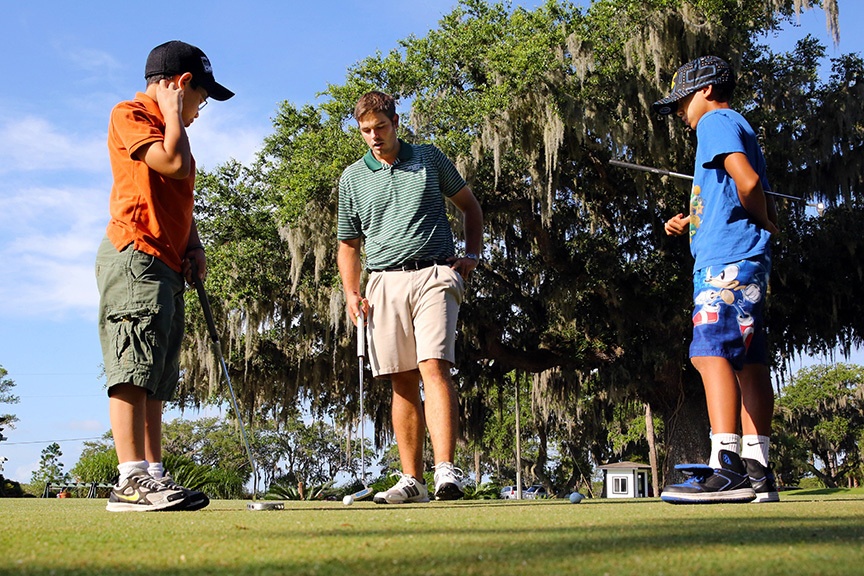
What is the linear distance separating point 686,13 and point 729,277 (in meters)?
11.7

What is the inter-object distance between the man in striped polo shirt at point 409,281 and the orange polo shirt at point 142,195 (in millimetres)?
1016

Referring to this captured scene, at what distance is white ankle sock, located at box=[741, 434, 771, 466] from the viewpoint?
4051 millimetres

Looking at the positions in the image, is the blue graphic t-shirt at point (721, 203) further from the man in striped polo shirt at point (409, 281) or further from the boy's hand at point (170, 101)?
the boy's hand at point (170, 101)

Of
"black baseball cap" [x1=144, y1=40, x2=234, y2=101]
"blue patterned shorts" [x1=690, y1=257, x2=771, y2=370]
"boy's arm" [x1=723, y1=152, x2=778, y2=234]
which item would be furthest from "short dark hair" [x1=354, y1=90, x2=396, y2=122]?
"blue patterned shorts" [x1=690, y1=257, x2=771, y2=370]

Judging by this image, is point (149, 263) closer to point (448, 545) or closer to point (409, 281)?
point (409, 281)

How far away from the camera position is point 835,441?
44938 millimetres

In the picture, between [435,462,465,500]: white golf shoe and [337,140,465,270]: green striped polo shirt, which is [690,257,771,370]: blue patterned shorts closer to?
[435,462,465,500]: white golf shoe

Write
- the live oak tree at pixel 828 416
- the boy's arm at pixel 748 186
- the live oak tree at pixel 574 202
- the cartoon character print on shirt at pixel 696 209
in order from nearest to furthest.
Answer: the boy's arm at pixel 748 186 < the cartoon character print on shirt at pixel 696 209 < the live oak tree at pixel 574 202 < the live oak tree at pixel 828 416

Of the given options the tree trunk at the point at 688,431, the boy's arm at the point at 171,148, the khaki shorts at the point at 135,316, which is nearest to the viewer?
the khaki shorts at the point at 135,316

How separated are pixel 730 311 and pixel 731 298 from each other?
6cm

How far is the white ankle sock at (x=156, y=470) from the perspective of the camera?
3712mm

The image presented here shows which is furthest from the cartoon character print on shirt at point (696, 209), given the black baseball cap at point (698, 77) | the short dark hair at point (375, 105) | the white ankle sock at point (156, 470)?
the white ankle sock at point (156, 470)

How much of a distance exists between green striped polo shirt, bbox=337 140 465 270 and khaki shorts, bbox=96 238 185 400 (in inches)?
46.0

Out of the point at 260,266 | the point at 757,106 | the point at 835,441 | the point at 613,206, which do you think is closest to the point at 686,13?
the point at 757,106
